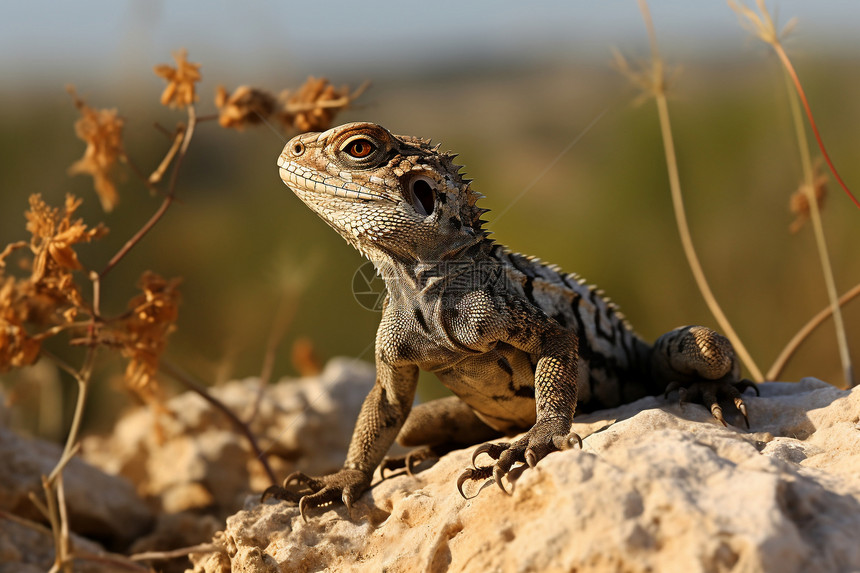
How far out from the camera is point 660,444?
2688 mm

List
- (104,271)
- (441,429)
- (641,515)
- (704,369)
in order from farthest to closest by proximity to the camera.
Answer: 1. (441,429)
2. (104,271)
3. (704,369)
4. (641,515)

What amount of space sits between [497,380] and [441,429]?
0.84m

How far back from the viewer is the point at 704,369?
403 centimetres

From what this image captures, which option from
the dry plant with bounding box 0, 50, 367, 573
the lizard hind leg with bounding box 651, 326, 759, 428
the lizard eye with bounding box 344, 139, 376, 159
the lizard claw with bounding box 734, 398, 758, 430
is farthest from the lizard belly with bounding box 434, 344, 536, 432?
the dry plant with bounding box 0, 50, 367, 573

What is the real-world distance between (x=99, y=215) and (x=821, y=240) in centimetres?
870

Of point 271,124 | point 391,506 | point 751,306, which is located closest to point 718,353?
point 391,506

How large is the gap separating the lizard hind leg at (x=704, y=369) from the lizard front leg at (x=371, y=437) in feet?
4.71

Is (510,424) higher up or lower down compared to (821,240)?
lower down

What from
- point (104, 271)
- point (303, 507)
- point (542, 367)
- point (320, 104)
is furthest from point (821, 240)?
point (104, 271)

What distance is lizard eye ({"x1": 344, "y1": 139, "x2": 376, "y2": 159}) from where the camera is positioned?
391 centimetres

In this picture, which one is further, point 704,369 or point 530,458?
point 704,369

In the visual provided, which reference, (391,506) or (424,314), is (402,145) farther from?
(391,506)

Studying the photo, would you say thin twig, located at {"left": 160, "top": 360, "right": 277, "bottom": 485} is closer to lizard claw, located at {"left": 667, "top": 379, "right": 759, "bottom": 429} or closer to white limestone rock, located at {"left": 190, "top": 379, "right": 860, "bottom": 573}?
white limestone rock, located at {"left": 190, "top": 379, "right": 860, "bottom": 573}

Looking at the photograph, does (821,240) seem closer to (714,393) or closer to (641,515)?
(714,393)
